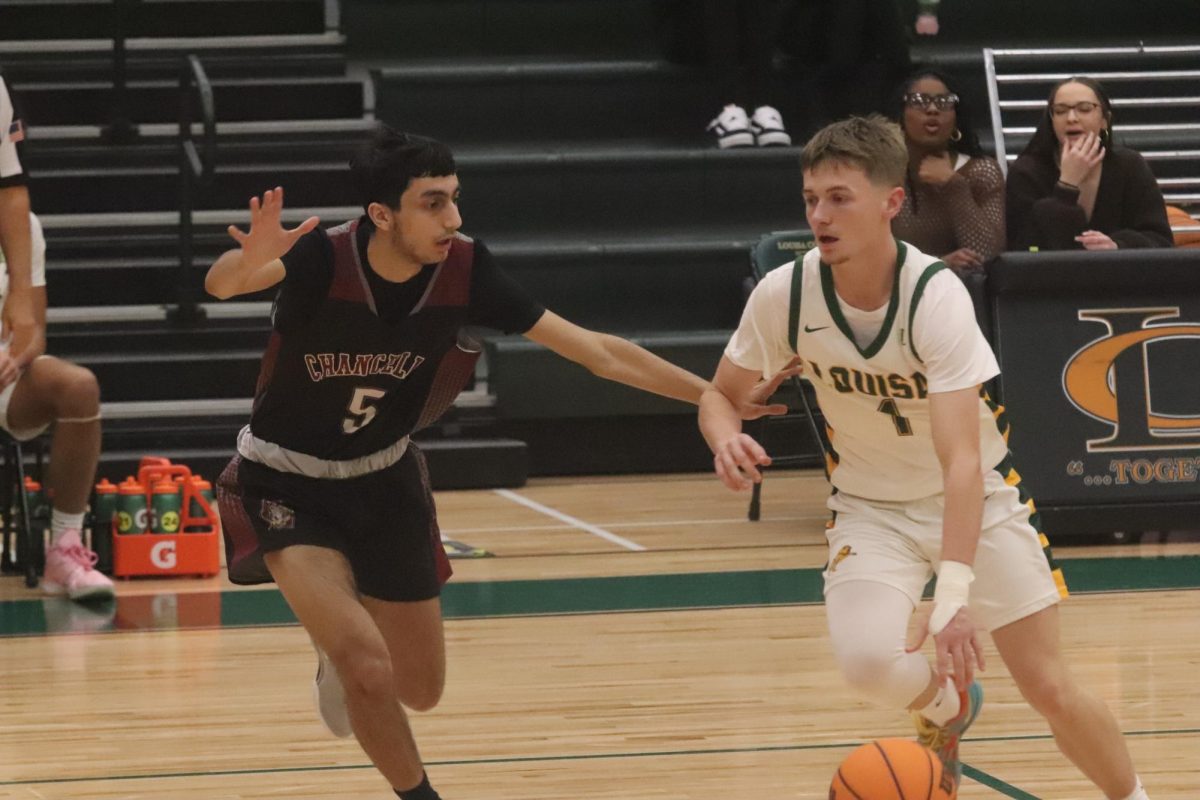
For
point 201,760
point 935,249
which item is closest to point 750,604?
point 935,249

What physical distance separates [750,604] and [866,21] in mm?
5244

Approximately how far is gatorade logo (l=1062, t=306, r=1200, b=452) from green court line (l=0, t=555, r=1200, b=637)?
1.67 ft

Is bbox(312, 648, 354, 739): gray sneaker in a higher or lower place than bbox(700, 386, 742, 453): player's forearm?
lower

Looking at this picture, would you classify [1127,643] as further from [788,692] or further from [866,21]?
[866,21]

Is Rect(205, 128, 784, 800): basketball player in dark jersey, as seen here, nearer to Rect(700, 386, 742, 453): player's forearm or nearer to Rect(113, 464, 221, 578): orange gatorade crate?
Rect(700, 386, 742, 453): player's forearm

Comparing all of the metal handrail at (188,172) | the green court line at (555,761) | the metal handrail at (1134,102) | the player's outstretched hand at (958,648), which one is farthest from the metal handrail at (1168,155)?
the player's outstretched hand at (958,648)

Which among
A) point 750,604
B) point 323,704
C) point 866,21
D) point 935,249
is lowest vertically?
point 750,604

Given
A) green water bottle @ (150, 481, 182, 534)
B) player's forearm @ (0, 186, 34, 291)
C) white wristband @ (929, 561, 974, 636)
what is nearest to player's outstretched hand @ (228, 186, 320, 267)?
white wristband @ (929, 561, 974, 636)

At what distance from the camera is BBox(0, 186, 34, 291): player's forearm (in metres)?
6.72

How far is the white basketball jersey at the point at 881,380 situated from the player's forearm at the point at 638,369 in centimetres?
34

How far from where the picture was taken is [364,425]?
444 cm

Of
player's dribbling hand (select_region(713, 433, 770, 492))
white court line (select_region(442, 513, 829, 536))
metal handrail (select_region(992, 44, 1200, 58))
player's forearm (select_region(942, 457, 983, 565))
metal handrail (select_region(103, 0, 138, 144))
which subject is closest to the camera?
player's forearm (select_region(942, 457, 983, 565))

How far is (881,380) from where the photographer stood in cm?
400

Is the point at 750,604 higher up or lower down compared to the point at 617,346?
lower down
